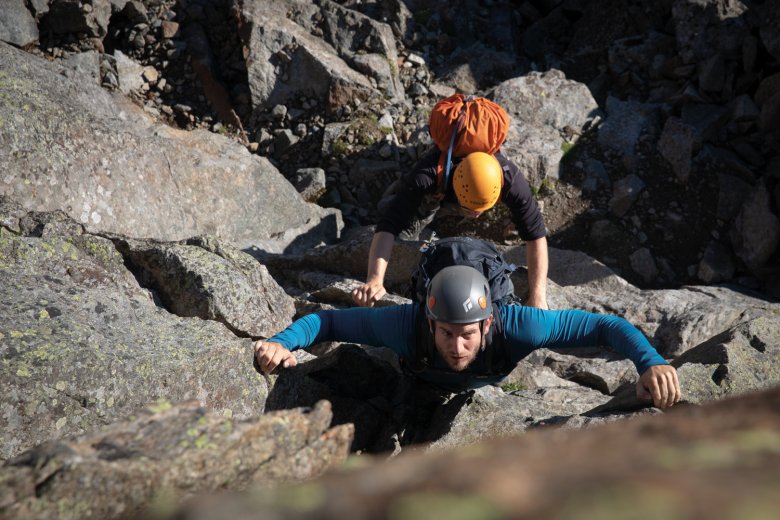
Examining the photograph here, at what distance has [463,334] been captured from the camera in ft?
23.2

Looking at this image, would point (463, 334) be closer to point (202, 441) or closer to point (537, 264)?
point (537, 264)

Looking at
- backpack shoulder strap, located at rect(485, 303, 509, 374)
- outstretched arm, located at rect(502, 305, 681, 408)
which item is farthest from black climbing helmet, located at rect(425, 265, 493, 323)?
outstretched arm, located at rect(502, 305, 681, 408)

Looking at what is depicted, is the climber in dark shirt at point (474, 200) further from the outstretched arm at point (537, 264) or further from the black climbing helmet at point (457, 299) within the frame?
the black climbing helmet at point (457, 299)

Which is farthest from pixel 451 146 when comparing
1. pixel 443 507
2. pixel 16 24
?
pixel 16 24

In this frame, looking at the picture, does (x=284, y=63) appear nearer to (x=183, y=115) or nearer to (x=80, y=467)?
(x=183, y=115)

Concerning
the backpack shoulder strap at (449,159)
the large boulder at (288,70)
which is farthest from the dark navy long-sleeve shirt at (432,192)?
the large boulder at (288,70)

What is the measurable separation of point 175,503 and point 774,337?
7813 mm

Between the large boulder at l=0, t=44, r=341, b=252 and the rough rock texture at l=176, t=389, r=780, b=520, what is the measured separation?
8.80 meters

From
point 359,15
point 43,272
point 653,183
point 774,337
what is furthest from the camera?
point 359,15

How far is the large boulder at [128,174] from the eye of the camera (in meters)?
9.84

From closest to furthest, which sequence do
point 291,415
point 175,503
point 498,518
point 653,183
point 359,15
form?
point 498,518 → point 175,503 → point 291,415 → point 653,183 → point 359,15

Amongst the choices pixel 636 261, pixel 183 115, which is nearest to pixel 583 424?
pixel 636 261

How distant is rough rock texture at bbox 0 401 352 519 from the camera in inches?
142

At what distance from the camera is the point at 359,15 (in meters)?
18.4
